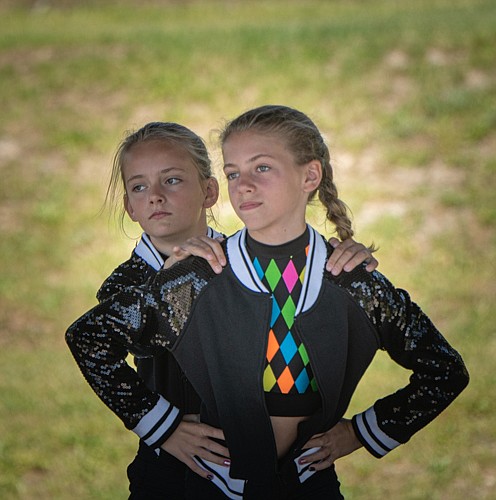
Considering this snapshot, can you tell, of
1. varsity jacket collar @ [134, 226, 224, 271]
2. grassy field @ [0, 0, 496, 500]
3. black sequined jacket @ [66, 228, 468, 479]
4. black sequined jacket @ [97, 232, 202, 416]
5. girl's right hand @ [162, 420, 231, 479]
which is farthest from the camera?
grassy field @ [0, 0, 496, 500]

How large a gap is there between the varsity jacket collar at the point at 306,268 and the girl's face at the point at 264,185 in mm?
43

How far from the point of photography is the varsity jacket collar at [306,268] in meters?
2.11

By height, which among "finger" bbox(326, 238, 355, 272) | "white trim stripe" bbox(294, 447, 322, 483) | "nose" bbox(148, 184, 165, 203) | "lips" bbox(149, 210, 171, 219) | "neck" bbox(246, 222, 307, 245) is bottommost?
"white trim stripe" bbox(294, 447, 322, 483)

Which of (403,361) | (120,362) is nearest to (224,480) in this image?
(120,362)

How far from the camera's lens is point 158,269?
8.02 feet

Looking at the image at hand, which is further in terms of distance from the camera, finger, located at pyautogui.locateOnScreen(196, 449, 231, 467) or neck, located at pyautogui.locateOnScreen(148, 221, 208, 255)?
neck, located at pyautogui.locateOnScreen(148, 221, 208, 255)

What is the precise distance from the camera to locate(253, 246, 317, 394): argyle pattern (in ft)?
6.95

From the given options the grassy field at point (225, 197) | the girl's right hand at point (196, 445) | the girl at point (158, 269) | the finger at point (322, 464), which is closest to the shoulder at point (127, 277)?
the girl at point (158, 269)

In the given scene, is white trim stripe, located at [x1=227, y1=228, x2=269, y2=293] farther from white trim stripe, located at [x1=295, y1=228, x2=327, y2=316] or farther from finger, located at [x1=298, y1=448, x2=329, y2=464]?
finger, located at [x1=298, y1=448, x2=329, y2=464]

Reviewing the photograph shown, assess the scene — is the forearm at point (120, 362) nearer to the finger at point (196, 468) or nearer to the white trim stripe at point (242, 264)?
the finger at point (196, 468)

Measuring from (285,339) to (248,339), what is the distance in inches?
3.2

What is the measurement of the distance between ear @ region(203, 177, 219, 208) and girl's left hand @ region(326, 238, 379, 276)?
1.59 ft

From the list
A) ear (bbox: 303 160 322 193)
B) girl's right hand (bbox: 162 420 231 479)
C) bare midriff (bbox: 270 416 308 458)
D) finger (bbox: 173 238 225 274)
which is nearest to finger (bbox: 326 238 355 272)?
ear (bbox: 303 160 322 193)

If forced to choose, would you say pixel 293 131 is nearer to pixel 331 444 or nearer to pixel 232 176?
pixel 232 176
